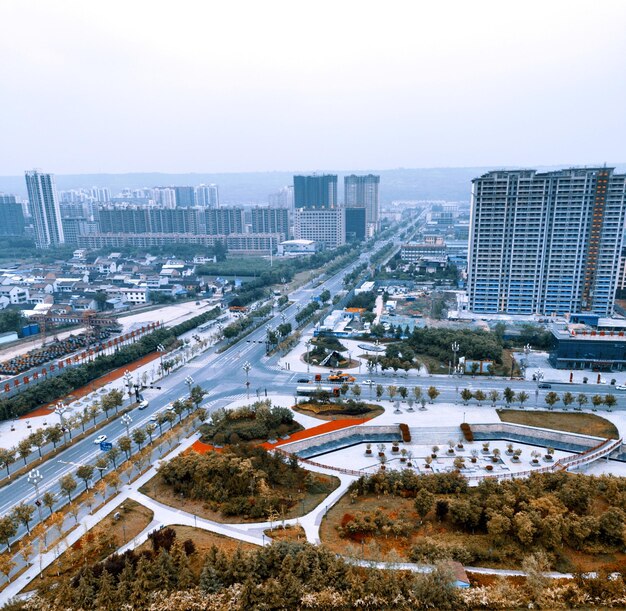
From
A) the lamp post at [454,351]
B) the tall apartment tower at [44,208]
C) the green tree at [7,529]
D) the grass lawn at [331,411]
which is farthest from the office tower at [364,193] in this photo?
the green tree at [7,529]

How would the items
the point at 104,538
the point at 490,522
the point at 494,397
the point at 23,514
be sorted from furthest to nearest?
the point at 494,397, the point at 23,514, the point at 104,538, the point at 490,522

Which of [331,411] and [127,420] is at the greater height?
[127,420]

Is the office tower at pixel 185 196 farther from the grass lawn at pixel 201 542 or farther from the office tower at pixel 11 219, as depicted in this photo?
the grass lawn at pixel 201 542

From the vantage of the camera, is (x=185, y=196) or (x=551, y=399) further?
(x=185, y=196)

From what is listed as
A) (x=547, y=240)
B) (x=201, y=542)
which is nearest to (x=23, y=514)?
(x=201, y=542)

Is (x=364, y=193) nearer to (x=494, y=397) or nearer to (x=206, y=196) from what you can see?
(x=206, y=196)

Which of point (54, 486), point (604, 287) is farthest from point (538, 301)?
point (54, 486)

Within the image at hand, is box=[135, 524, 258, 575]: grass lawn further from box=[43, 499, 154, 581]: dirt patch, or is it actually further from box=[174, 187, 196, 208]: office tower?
box=[174, 187, 196, 208]: office tower

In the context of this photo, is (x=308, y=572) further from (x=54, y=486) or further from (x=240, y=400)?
(x=240, y=400)
